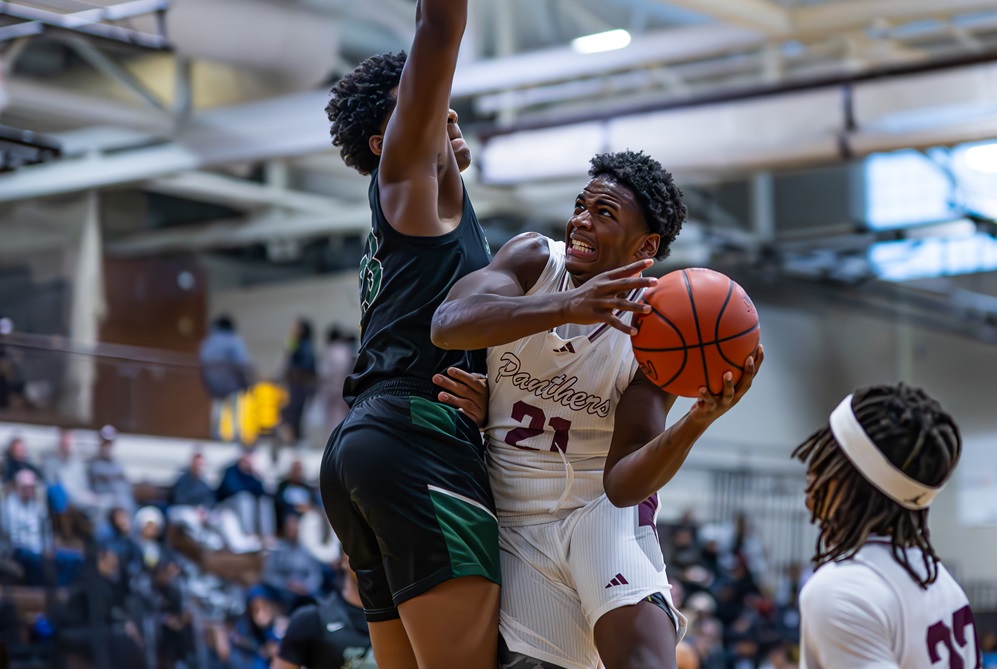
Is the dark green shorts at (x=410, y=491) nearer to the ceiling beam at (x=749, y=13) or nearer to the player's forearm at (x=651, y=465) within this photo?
the player's forearm at (x=651, y=465)

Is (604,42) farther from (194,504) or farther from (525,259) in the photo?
(525,259)

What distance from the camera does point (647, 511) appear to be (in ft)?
11.9

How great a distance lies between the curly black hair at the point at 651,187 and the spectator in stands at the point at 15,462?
8090 millimetres

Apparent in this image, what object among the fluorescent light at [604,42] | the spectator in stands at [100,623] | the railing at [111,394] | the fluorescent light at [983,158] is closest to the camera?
the spectator in stands at [100,623]

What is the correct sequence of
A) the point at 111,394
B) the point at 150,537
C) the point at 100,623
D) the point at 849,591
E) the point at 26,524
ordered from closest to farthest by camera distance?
the point at 849,591
the point at 100,623
the point at 26,524
the point at 150,537
the point at 111,394

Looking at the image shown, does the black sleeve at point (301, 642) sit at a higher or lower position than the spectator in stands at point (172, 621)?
higher

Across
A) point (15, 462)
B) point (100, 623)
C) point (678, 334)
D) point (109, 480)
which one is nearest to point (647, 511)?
point (678, 334)

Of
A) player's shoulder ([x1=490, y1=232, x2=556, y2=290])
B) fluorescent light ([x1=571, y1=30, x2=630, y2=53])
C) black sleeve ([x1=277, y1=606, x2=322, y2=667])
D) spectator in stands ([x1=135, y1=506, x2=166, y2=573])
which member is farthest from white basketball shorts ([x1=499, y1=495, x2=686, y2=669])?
fluorescent light ([x1=571, y1=30, x2=630, y2=53])

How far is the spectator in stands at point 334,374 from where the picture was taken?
15.5 meters

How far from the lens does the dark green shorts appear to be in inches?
135

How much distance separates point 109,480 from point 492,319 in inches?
365

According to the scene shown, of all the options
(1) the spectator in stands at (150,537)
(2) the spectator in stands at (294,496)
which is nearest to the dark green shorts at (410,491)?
(1) the spectator in stands at (150,537)

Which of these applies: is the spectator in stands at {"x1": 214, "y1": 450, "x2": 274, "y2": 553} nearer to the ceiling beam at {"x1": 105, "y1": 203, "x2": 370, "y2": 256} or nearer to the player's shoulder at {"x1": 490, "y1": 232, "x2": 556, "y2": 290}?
the ceiling beam at {"x1": 105, "y1": 203, "x2": 370, "y2": 256}


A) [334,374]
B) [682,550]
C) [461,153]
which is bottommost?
[682,550]
